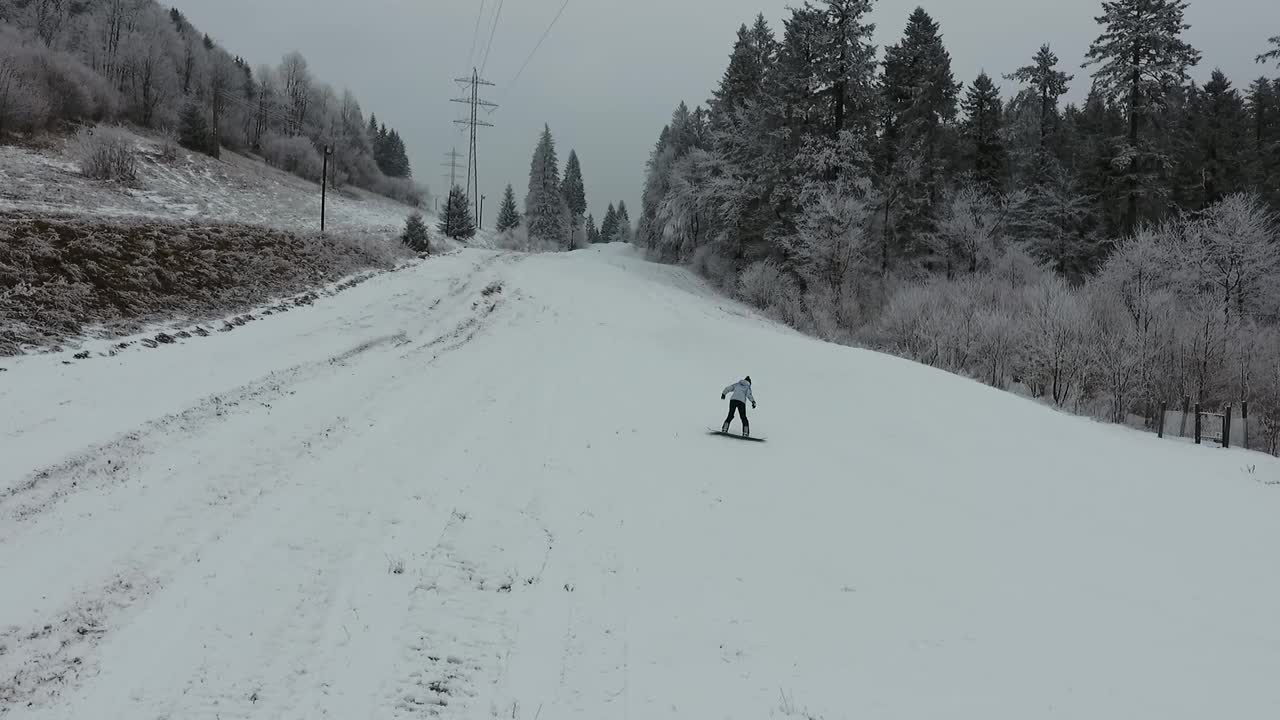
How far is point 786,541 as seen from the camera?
945 cm

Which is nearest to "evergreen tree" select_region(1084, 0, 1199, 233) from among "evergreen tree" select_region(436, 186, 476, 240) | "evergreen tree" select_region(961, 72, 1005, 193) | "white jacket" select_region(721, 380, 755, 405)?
"evergreen tree" select_region(961, 72, 1005, 193)

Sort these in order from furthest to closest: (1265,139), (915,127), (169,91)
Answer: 1. (169,91)
2. (1265,139)
3. (915,127)

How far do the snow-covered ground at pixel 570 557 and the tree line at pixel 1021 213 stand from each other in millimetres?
13556

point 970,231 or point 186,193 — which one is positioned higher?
point 970,231

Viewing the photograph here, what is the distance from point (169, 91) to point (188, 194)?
4189cm

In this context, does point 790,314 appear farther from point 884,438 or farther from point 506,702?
point 506,702

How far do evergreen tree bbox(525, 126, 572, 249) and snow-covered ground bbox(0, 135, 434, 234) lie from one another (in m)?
16.9

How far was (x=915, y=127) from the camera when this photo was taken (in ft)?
133

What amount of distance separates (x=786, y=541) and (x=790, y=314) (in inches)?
1176

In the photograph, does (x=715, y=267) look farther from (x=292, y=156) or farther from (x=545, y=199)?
(x=292, y=156)

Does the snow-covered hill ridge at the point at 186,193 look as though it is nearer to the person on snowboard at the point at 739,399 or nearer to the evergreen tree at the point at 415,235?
the evergreen tree at the point at 415,235

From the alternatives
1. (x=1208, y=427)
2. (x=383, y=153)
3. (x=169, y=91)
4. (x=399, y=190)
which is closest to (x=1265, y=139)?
(x=1208, y=427)

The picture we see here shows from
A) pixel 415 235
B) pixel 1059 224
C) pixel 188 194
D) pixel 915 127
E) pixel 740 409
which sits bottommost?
pixel 740 409

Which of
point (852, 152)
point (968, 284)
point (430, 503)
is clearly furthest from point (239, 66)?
point (430, 503)
